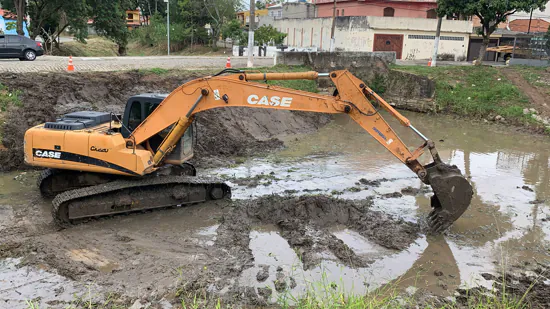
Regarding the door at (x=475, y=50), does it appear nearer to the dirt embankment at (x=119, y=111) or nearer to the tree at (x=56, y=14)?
the dirt embankment at (x=119, y=111)

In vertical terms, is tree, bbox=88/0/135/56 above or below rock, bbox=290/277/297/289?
above

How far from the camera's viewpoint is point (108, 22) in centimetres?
2870

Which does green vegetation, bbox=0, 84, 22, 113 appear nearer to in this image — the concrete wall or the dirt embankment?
the dirt embankment

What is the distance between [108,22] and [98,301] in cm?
2674

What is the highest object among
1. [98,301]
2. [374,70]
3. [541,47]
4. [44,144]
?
[541,47]

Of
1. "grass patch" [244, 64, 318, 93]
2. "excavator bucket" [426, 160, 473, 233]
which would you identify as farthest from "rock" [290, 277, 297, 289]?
"grass patch" [244, 64, 318, 93]

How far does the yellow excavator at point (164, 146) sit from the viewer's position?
754cm

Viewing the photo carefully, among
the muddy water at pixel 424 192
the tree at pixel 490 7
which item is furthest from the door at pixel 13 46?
the tree at pixel 490 7

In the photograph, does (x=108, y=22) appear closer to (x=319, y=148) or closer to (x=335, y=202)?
(x=319, y=148)

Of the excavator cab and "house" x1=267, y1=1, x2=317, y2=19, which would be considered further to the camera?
"house" x1=267, y1=1, x2=317, y2=19

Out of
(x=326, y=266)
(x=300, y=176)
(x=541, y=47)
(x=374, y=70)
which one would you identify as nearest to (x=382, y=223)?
(x=326, y=266)

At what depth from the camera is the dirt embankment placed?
458 inches

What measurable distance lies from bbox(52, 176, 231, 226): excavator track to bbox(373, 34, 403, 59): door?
81.1 ft

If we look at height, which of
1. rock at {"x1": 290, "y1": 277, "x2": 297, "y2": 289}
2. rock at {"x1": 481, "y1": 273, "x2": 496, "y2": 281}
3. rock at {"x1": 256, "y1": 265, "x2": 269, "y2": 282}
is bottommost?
rock at {"x1": 256, "y1": 265, "x2": 269, "y2": 282}
